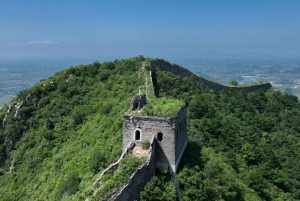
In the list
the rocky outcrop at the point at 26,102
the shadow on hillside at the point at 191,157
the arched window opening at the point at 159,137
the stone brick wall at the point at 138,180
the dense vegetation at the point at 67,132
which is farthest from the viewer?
the rocky outcrop at the point at 26,102

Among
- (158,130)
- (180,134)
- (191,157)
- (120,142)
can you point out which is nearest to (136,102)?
(158,130)

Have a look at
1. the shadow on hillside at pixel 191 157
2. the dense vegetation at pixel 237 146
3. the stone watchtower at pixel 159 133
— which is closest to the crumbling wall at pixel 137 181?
the dense vegetation at pixel 237 146

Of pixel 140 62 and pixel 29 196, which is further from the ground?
pixel 140 62

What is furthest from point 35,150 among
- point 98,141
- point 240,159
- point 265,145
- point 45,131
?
point 265,145

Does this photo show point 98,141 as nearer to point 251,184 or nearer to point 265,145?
point 251,184

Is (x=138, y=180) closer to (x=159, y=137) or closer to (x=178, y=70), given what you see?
(x=159, y=137)

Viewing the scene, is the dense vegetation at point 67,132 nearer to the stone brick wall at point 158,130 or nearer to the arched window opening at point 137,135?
the arched window opening at point 137,135

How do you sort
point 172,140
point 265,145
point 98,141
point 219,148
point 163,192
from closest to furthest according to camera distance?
point 163,192, point 172,140, point 98,141, point 219,148, point 265,145
